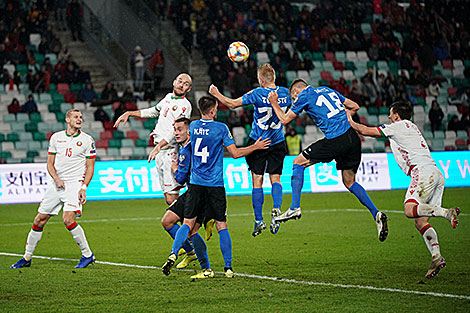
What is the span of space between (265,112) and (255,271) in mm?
2262

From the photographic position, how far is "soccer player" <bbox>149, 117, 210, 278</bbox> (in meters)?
8.78

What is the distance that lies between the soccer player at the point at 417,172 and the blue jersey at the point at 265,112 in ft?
5.36

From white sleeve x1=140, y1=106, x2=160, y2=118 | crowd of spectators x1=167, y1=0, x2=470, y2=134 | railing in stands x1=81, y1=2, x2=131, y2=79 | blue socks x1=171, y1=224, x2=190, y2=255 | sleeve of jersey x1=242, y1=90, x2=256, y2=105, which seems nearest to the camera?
blue socks x1=171, y1=224, x2=190, y2=255

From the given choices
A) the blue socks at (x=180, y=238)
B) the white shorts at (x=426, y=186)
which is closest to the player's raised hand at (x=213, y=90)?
the blue socks at (x=180, y=238)

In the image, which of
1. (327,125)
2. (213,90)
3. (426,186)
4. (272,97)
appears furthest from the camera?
(213,90)

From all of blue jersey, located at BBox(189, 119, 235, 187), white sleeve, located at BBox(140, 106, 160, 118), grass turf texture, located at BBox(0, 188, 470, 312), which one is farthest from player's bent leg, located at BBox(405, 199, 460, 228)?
white sleeve, located at BBox(140, 106, 160, 118)

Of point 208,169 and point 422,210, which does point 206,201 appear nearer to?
point 208,169

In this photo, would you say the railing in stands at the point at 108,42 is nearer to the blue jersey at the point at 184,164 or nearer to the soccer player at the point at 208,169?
the blue jersey at the point at 184,164

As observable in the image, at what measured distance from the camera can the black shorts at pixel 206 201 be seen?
856 cm

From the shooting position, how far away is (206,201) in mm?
8656

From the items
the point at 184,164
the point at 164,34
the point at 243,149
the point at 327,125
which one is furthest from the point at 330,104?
the point at 164,34

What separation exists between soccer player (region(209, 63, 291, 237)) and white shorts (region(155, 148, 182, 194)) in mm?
1100

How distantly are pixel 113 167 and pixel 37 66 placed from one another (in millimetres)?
7842

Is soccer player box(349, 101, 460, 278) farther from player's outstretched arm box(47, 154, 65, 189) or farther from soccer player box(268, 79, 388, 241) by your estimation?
player's outstretched arm box(47, 154, 65, 189)
